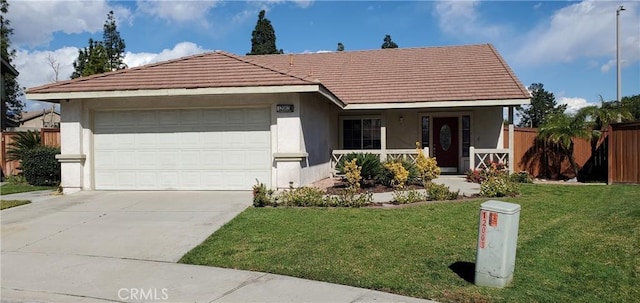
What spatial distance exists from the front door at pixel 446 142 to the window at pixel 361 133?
2.17 m

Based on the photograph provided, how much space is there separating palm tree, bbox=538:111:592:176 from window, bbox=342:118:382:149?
235 inches

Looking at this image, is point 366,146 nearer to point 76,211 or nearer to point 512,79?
point 512,79

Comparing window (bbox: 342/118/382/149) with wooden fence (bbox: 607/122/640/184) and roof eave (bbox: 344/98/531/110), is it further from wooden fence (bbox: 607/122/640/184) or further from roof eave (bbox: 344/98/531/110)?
wooden fence (bbox: 607/122/640/184)

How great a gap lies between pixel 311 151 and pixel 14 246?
26.6ft

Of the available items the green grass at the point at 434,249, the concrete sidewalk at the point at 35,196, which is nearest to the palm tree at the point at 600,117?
the green grass at the point at 434,249

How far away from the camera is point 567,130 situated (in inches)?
648

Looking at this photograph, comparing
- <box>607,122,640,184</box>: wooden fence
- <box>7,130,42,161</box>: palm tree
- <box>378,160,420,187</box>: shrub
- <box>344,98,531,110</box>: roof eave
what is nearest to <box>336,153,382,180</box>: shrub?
<box>378,160,420,187</box>: shrub

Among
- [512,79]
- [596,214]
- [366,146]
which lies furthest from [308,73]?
[596,214]

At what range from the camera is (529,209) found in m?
9.72

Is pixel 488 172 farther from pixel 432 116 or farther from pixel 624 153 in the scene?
pixel 432 116

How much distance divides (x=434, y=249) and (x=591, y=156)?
1301 cm

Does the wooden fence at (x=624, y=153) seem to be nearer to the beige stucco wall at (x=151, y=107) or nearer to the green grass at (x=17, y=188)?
the beige stucco wall at (x=151, y=107)

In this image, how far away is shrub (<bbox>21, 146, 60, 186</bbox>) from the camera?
15.5 meters

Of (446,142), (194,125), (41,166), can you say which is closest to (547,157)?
(446,142)
